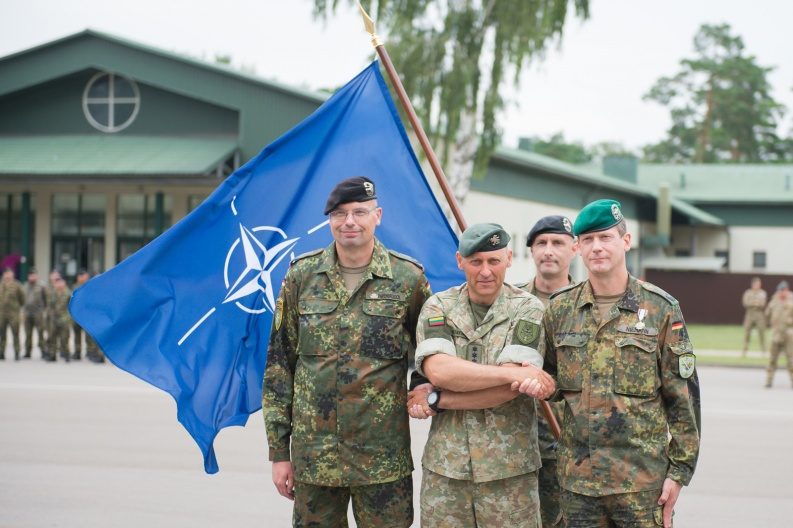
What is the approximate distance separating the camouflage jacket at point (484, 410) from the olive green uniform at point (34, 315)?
16.1m

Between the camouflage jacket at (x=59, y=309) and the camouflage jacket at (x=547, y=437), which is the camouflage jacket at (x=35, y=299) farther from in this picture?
the camouflage jacket at (x=547, y=437)

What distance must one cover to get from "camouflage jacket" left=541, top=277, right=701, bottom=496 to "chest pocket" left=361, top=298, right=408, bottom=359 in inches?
29.4

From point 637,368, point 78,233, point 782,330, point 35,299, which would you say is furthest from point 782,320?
point 78,233

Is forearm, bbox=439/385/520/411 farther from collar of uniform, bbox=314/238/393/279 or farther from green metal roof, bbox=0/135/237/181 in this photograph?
green metal roof, bbox=0/135/237/181

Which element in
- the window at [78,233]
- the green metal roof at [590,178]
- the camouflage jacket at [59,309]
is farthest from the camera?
the green metal roof at [590,178]

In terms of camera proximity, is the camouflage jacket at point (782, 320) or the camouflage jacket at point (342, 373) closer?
the camouflage jacket at point (342, 373)

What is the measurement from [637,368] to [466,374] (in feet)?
2.26

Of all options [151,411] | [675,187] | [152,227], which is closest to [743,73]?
[675,187]

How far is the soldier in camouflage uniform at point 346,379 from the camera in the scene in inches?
155

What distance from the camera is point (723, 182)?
51.6m

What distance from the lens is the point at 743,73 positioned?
73000mm

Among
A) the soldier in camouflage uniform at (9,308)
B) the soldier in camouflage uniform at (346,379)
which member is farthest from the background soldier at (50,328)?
the soldier in camouflage uniform at (346,379)

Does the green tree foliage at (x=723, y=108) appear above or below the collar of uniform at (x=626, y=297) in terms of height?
above

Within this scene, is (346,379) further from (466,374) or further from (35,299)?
(35,299)
